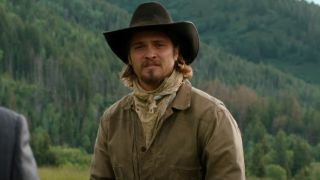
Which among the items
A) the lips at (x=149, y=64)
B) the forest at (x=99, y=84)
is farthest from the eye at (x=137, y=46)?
the forest at (x=99, y=84)

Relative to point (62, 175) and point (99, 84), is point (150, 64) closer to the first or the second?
point (62, 175)

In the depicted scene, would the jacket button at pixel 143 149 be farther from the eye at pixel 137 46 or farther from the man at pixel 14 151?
the man at pixel 14 151

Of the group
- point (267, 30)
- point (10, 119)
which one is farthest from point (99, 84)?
point (10, 119)

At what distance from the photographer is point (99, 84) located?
89.9 m

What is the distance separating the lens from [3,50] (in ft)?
294

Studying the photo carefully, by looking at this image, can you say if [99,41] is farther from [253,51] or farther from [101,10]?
[253,51]

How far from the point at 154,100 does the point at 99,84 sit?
86461 millimetres

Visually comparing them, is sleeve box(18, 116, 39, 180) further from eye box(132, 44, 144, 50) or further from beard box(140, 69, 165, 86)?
eye box(132, 44, 144, 50)

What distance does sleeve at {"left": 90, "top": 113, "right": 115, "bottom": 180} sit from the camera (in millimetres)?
3869

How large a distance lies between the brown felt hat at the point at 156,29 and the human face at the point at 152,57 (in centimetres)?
4

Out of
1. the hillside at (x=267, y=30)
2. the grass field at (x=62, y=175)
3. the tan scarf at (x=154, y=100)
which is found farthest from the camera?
the hillside at (x=267, y=30)

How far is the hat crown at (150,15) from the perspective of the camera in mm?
3762

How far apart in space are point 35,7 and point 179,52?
10282 cm

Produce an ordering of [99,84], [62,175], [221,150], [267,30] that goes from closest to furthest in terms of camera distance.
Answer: [221,150]
[62,175]
[99,84]
[267,30]
